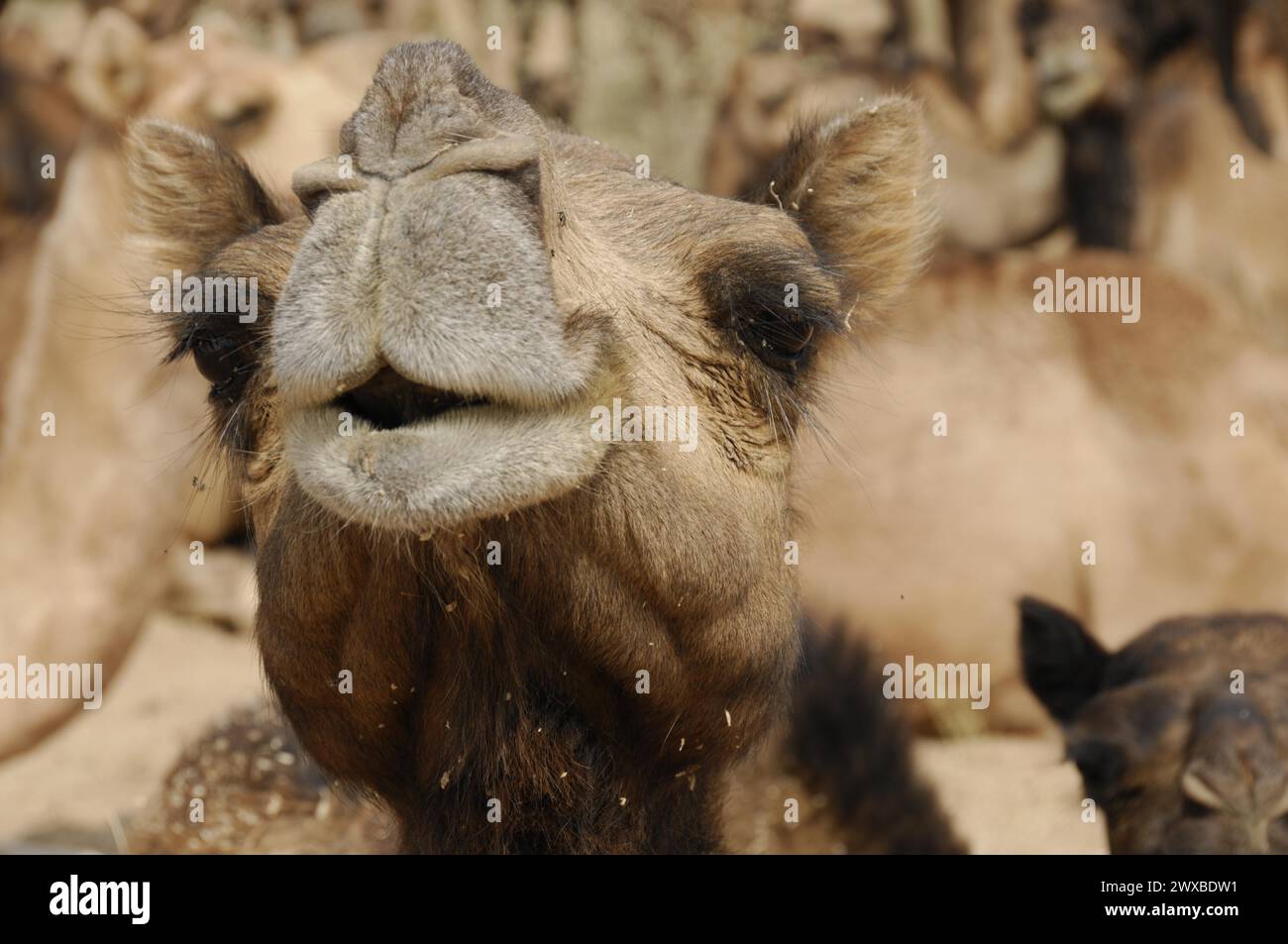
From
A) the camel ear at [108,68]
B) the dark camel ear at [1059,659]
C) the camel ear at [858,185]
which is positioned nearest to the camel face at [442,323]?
the camel ear at [858,185]

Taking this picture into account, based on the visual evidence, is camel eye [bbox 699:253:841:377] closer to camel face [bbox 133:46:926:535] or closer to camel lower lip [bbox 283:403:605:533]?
camel face [bbox 133:46:926:535]

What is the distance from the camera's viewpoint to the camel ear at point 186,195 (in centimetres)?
455

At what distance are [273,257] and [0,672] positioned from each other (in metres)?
4.15

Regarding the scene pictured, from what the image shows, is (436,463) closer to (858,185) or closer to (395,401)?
(395,401)

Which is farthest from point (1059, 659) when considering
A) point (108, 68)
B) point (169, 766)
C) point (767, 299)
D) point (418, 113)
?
point (108, 68)

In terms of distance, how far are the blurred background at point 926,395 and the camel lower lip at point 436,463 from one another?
161cm

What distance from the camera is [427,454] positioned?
9.80 ft

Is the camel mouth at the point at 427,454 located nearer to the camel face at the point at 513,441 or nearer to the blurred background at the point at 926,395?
the camel face at the point at 513,441

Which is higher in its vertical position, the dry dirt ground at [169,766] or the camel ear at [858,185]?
the camel ear at [858,185]

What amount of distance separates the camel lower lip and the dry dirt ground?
3.25m

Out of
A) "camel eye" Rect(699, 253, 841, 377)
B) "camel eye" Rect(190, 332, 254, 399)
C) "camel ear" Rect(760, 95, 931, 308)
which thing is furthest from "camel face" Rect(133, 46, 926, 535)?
"camel ear" Rect(760, 95, 931, 308)

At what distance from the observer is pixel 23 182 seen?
1267cm

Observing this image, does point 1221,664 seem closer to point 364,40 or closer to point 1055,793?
point 1055,793

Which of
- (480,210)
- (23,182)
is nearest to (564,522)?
(480,210)
